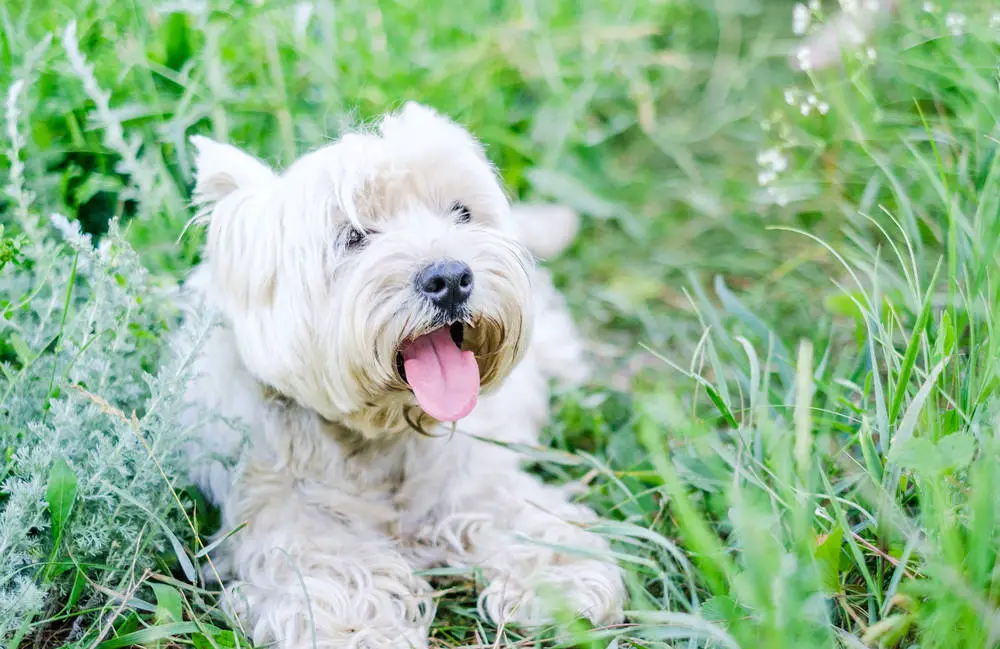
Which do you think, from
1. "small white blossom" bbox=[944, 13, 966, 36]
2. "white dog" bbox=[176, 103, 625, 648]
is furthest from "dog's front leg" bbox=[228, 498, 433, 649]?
"small white blossom" bbox=[944, 13, 966, 36]

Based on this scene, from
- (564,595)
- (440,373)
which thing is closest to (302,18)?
(440,373)

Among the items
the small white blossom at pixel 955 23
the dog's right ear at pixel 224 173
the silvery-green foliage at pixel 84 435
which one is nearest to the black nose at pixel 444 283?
the dog's right ear at pixel 224 173

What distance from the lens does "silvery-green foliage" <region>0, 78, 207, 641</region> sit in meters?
2.02

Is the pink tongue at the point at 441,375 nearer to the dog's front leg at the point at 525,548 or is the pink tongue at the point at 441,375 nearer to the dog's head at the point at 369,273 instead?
the dog's head at the point at 369,273

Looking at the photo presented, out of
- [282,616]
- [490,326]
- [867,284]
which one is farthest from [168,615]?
[867,284]

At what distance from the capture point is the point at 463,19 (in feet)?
14.3

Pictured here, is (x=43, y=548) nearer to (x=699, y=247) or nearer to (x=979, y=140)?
(x=979, y=140)

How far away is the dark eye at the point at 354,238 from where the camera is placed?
2.16 m

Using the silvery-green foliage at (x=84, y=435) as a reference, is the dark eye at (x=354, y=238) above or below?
above

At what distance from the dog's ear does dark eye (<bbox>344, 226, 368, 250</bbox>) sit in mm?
159

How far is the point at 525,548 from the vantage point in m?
2.39

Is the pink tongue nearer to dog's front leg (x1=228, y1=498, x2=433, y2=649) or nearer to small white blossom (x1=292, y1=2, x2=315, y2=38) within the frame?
dog's front leg (x1=228, y1=498, x2=433, y2=649)

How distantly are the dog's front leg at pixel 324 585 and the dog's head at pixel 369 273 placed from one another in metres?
0.29

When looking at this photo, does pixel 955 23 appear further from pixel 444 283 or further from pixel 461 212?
pixel 444 283
